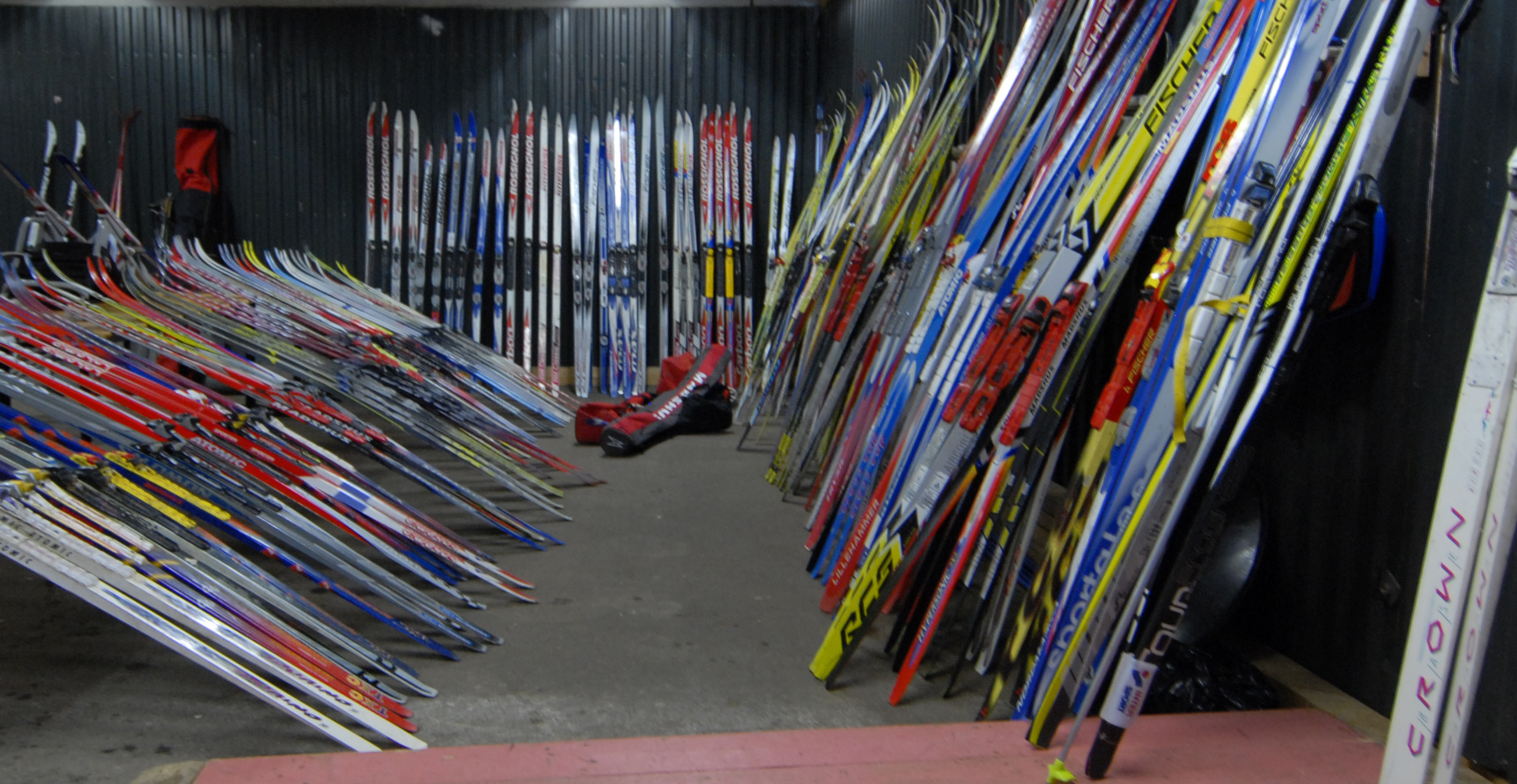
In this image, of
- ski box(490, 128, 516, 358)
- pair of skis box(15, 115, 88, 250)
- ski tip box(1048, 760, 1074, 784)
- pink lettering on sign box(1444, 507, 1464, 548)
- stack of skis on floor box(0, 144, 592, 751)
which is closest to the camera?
pink lettering on sign box(1444, 507, 1464, 548)

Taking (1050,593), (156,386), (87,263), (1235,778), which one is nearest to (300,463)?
(156,386)

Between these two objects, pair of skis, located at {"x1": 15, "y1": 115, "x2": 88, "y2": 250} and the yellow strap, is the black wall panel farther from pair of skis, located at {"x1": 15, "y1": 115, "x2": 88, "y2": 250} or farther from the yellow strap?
pair of skis, located at {"x1": 15, "y1": 115, "x2": 88, "y2": 250}

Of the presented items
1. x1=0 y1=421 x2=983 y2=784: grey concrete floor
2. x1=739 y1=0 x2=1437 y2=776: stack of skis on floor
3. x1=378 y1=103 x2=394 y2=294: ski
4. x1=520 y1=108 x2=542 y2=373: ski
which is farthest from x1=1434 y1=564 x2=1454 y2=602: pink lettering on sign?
x1=378 y1=103 x2=394 y2=294: ski

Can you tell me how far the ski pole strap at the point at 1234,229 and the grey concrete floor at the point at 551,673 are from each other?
0.94 m

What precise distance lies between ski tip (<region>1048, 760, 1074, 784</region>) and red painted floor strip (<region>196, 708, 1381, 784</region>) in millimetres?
29

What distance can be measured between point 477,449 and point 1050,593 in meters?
2.17

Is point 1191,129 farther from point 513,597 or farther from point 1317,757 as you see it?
point 513,597

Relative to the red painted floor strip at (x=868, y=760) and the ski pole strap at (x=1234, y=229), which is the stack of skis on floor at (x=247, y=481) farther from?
the ski pole strap at (x=1234, y=229)

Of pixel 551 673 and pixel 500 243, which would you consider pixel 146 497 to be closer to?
pixel 551 673

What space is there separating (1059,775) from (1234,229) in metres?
0.85

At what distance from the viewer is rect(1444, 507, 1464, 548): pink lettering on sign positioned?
109 cm

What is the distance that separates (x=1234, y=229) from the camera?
5.03ft

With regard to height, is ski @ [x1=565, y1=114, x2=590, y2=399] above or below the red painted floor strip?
above

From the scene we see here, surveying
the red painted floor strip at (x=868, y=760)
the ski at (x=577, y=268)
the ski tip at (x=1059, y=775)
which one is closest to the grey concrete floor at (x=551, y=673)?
the red painted floor strip at (x=868, y=760)
